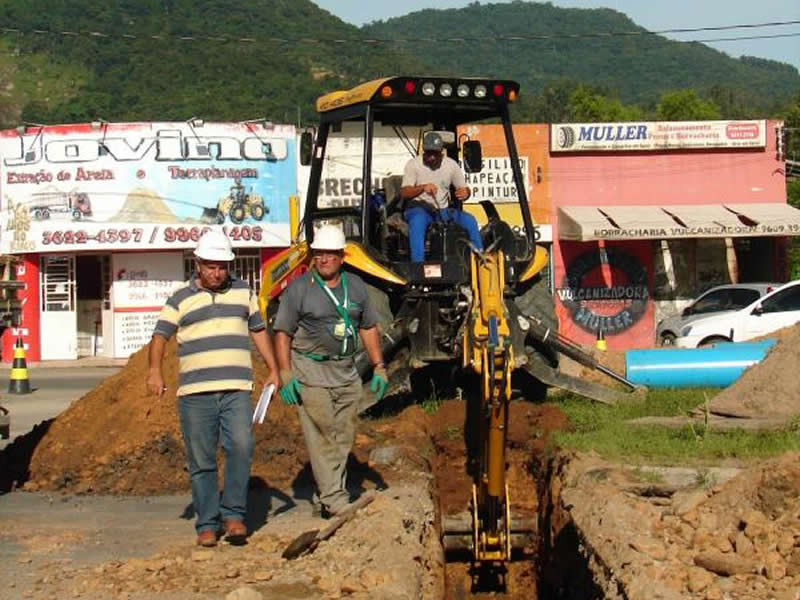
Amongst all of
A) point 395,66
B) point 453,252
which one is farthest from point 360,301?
A: point 395,66

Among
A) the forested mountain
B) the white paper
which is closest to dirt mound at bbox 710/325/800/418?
the white paper

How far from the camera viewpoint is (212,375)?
8234 mm

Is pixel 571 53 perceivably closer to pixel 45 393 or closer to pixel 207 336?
pixel 45 393

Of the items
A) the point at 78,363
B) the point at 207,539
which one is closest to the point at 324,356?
the point at 207,539

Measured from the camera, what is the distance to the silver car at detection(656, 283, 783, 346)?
2281 cm

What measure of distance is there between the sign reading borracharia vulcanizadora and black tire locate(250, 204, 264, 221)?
0.03 meters

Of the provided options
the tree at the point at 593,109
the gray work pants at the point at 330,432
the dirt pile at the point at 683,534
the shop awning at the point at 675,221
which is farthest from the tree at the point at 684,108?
the gray work pants at the point at 330,432

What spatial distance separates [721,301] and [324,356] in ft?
51.8

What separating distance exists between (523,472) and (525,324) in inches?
48.5

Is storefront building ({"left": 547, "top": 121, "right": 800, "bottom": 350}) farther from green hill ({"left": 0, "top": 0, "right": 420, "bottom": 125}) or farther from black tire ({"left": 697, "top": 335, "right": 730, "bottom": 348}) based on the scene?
green hill ({"left": 0, "top": 0, "right": 420, "bottom": 125})

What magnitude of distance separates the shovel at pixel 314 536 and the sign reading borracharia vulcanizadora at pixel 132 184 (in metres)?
22.3

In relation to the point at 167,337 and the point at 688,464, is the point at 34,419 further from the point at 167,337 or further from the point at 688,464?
the point at 688,464

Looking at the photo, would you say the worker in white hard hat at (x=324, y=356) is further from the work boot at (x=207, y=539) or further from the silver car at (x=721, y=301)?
the silver car at (x=721, y=301)

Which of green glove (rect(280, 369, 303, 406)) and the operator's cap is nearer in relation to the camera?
green glove (rect(280, 369, 303, 406))
